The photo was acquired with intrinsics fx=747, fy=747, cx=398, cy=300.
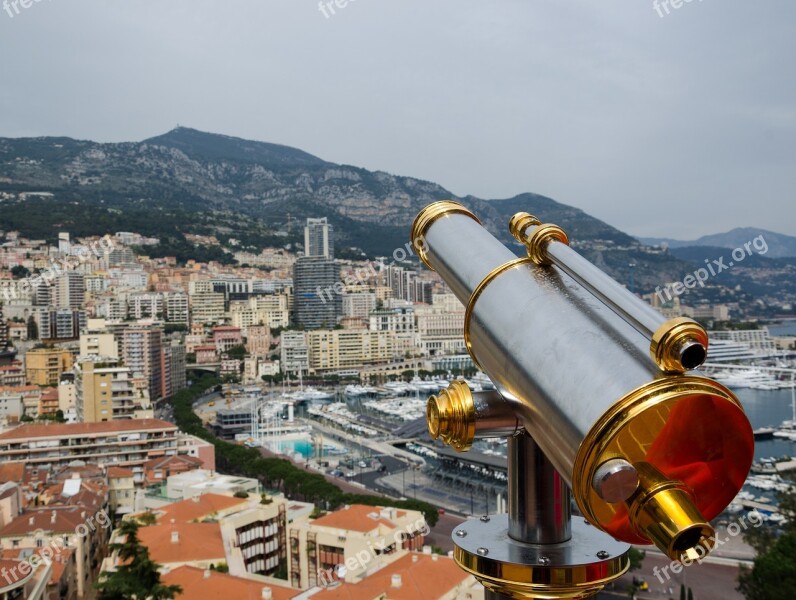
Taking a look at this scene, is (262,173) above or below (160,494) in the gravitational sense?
above

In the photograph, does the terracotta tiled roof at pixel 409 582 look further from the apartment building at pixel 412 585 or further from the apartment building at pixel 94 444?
the apartment building at pixel 94 444

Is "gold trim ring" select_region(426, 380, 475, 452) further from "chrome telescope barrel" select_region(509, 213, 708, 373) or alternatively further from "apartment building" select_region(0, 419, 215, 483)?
"apartment building" select_region(0, 419, 215, 483)

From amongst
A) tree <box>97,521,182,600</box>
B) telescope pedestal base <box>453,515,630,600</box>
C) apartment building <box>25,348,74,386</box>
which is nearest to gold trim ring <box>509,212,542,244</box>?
telescope pedestal base <box>453,515,630,600</box>

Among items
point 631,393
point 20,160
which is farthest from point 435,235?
point 20,160

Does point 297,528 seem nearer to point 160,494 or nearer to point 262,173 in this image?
point 160,494

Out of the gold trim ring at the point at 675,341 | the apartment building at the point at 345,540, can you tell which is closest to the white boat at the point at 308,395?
the apartment building at the point at 345,540

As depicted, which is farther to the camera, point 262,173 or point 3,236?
point 262,173

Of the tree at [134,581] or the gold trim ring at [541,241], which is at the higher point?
the gold trim ring at [541,241]
